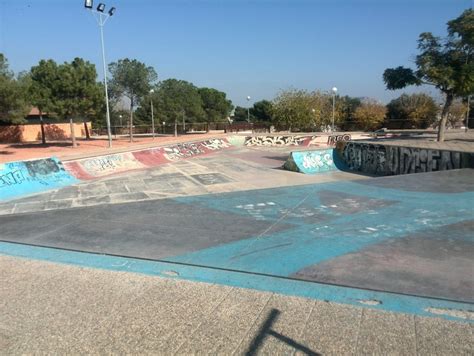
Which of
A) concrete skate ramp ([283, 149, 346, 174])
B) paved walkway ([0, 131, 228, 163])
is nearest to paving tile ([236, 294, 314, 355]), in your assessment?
concrete skate ramp ([283, 149, 346, 174])

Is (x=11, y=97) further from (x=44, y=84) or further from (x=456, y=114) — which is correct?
(x=456, y=114)

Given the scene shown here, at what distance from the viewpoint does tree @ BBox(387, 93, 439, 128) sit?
55819 mm

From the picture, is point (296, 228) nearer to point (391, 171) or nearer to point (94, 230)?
point (94, 230)

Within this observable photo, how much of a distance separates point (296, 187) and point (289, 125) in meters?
45.6

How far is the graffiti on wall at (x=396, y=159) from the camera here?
57.1ft

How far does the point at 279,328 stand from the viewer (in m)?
4.58

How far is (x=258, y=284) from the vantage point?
598 cm

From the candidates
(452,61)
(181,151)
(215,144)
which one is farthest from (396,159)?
(215,144)

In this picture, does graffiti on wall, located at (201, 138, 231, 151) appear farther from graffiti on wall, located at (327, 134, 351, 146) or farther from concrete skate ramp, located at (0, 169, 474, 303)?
concrete skate ramp, located at (0, 169, 474, 303)

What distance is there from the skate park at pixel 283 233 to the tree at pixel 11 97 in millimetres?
10592

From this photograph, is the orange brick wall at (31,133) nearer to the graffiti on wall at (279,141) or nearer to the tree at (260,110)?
the graffiti on wall at (279,141)

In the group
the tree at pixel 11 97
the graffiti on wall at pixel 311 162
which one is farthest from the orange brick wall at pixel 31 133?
the graffiti on wall at pixel 311 162

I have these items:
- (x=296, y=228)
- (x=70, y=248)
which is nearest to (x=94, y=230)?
(x=70, y=248)

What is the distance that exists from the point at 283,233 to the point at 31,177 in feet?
43.6
